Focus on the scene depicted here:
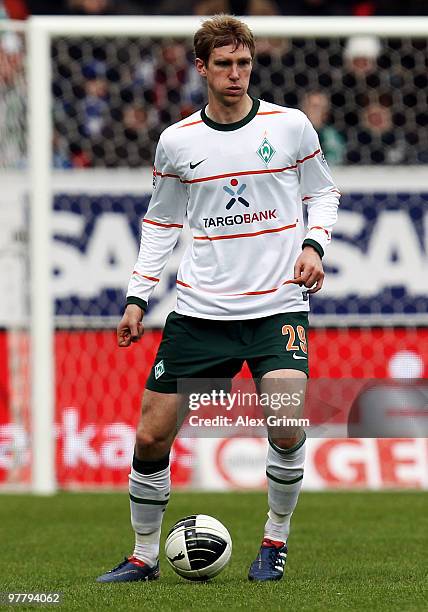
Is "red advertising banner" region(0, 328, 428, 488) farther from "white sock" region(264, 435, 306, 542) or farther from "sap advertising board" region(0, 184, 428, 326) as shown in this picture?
"white sock" region(264, 435, 306, 542)

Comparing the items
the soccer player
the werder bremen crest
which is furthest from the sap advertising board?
the werder bremen crest

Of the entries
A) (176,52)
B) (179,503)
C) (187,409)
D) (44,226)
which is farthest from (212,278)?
(176,52)

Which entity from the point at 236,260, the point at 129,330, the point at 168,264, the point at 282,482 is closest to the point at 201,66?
the point at 236,260

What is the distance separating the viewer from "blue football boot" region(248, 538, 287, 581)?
534 centimetres

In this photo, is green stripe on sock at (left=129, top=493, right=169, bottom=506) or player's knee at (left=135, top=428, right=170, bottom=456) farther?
green stripe on sock at (left=129, top=493, right=169, bottom=506)

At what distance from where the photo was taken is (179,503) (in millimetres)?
8602

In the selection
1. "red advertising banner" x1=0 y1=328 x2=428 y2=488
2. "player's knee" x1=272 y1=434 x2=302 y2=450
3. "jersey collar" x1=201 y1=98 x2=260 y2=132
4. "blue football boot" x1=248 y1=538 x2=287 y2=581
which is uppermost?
"jersey collar" x1=201 y1=98 x2=260 y2=132

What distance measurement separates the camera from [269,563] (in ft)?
17.6

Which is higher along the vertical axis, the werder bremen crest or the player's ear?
the player's ear

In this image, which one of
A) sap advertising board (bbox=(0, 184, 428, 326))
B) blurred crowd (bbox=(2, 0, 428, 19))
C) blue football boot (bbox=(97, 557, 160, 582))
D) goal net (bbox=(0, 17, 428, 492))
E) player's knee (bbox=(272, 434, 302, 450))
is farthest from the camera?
blurred crowd (bbox=(2, 0, 428, 19))

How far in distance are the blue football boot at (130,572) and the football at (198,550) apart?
6.9 inches

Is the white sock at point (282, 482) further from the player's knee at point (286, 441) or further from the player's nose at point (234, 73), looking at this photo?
the player's nose at point (234, 73)

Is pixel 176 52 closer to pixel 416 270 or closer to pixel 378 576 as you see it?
pixel 416 270

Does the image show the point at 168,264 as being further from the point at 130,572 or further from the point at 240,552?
the point at 130,572
